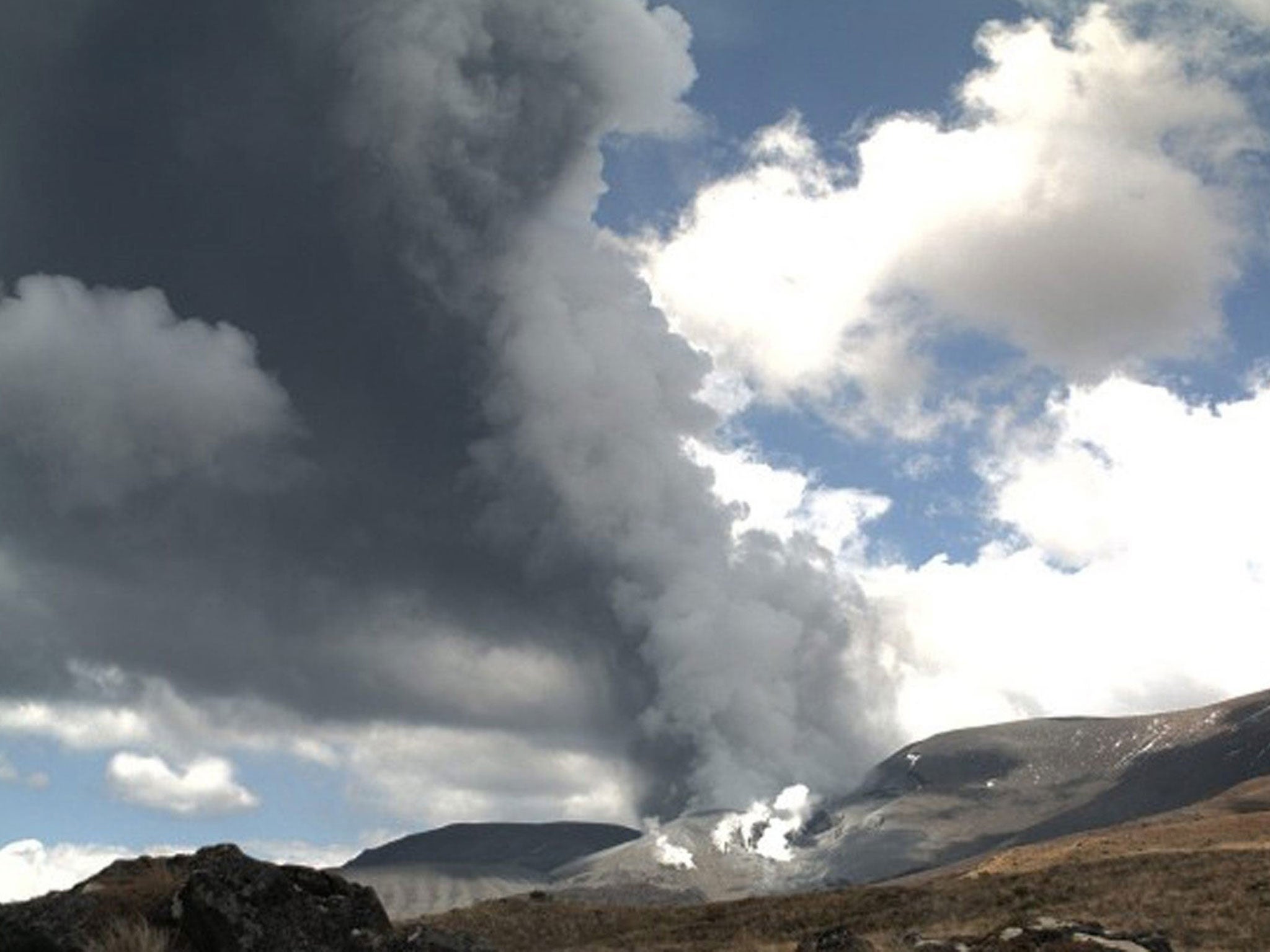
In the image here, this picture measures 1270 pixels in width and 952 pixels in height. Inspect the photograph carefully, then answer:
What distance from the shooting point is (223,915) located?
54.5ft

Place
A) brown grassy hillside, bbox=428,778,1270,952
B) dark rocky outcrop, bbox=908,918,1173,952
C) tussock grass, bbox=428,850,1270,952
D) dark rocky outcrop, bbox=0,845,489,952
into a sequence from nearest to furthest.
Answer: dark rocky outcrop, bbox=0,845,489,952 → dark rocky outcrop, bbox=908,918,1173,952 → tussock grass, bbox=428,850,1270,952 → brown grassy hillside, bbox=428,778,1270,952

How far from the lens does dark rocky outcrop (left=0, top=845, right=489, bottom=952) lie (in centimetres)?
1638

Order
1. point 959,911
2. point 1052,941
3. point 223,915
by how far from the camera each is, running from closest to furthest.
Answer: point 223,915 < point 1052,941 < point 959,911

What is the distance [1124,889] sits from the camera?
1831 inches

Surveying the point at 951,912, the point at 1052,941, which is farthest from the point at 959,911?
the point at 1052,941

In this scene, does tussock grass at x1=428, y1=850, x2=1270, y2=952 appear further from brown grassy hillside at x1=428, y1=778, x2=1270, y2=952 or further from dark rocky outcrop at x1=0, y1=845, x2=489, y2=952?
dark rocky outcrop at x1=0, y1=845, x2=489, y2=952

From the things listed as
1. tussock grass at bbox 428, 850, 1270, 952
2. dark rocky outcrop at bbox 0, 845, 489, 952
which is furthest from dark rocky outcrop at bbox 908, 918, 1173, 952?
dark rocky outcrop at bbox 0, 845, 489, 952

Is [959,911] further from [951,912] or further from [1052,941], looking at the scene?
[1052,941]

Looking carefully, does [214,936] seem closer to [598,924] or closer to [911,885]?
[598,924]

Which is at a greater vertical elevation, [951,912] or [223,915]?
[223,915]

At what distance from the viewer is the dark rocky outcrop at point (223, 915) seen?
16.4 metres

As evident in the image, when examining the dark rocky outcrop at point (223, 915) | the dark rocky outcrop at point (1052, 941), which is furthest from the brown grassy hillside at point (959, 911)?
the dark rocky outcrop at point (223, 915)

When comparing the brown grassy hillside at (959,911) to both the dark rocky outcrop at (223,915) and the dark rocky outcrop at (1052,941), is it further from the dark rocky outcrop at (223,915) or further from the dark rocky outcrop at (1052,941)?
the dark rocky outcrop at (223,915)

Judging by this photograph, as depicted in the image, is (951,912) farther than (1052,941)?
Yes
